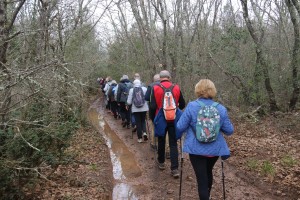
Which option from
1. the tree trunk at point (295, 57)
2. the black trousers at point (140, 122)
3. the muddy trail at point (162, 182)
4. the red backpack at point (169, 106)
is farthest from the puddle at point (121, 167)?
the tree trunk at point (295, 57)

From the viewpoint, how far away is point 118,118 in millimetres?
15734

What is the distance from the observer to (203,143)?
4.25 m

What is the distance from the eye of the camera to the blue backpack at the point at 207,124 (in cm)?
420

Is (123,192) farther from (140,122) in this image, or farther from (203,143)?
(140,122)

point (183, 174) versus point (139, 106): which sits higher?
point (139, 106)

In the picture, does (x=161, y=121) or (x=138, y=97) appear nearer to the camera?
(x=161, y=121)

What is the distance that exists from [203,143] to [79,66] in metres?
5.63

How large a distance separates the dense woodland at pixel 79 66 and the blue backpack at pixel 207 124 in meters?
1.66

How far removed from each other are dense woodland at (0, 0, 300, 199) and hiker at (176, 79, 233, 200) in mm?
1577

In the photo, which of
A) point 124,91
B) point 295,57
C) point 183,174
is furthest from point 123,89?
point 295,57

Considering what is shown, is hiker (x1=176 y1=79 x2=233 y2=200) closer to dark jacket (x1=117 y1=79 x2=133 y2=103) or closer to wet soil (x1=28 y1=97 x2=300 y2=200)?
wet soil (x1=28 y1=97 x2=300 y2=200)

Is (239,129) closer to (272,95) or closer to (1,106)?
(272,95)

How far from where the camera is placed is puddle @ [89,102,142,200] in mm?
5832

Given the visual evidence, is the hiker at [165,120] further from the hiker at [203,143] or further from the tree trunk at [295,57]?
the tree trunk at [295,57]
